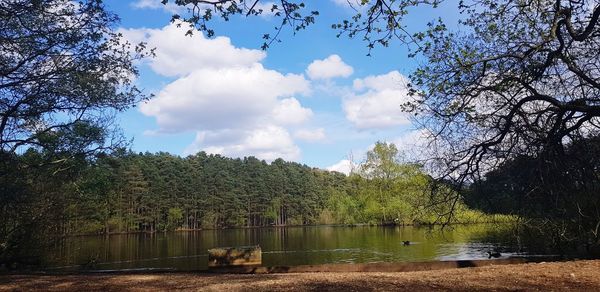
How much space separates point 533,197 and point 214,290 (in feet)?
24.4

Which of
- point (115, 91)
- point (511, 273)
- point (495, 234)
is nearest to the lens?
point (511, 273)

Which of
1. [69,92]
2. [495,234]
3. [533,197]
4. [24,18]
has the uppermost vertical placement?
[24,18]

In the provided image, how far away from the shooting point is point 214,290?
936 centimetres

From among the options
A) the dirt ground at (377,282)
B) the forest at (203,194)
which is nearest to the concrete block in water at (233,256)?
the forest at (203,194)

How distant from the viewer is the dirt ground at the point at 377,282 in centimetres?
897

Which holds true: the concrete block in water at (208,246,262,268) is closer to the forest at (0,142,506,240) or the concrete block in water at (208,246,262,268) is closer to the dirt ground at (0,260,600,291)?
the forest at (0,142,506,240)

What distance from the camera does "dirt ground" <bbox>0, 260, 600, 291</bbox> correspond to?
8.97 meters

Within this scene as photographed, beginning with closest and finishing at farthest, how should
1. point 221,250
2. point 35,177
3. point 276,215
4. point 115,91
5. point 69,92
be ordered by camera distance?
point 69,92 < point 115,91 < point 35,177 < point 221,250 < point 276,215

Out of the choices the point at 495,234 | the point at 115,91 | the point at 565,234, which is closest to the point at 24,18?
the point at 115,91

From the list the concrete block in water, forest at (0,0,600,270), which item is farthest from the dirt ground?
the concrete block in water

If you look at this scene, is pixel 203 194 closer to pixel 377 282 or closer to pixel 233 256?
pixel 233 256

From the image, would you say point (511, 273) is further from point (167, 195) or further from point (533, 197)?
point (167, 195)

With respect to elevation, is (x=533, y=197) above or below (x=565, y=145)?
→ below

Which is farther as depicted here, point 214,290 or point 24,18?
point 24,18
